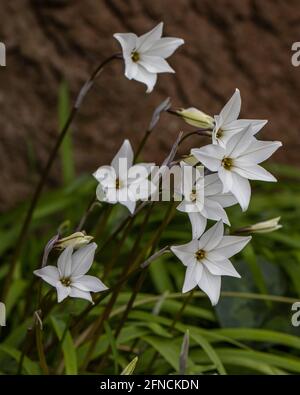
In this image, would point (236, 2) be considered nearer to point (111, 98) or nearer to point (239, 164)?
point (111, 98)

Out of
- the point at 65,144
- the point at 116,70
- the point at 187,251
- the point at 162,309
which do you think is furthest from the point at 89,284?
the point at 116,70

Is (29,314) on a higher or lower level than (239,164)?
higher

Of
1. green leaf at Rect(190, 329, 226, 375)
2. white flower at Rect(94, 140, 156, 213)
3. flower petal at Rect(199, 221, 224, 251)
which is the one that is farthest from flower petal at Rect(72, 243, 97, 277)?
green leaf at Rect(190, 329, 226, 375)

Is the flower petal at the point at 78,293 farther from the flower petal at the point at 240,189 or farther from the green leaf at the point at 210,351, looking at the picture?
the green leaf at the point at 210,351

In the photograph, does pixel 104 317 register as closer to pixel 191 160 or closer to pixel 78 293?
pixel 78 293

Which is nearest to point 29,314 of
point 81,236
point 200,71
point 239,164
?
point 81,236

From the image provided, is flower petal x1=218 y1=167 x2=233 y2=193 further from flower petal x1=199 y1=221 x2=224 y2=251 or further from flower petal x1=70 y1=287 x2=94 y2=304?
flower petal x1=70 y1=287 x2=94 y2=304
